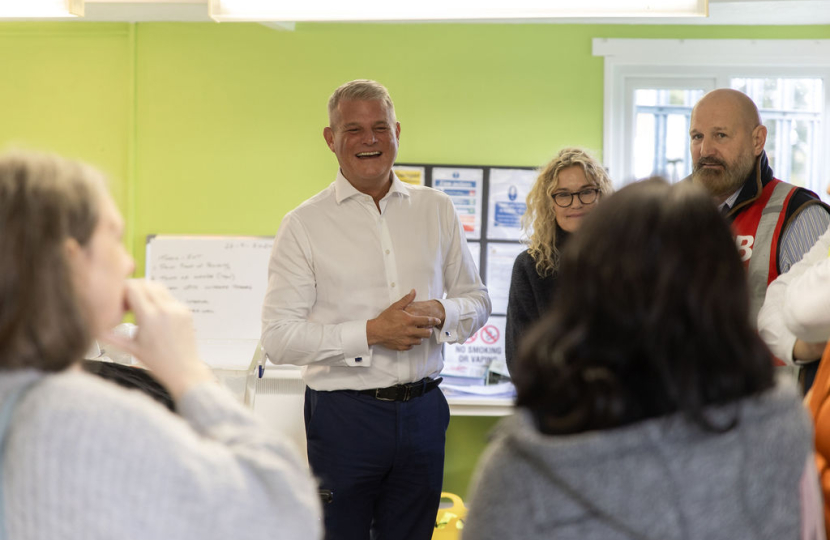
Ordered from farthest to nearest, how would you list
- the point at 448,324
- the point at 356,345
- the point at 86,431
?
the point at 448,324
the point at 356,345
the point at 86,431

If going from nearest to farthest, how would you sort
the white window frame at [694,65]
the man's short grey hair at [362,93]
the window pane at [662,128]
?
the man's short grey hair at [362,93] → the white window frame at [694,65] → the window pane at [662,128]

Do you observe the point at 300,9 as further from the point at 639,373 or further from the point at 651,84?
the point at 651,84

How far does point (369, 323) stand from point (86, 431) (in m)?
1.56

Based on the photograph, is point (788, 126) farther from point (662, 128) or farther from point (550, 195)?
point (550, 195)

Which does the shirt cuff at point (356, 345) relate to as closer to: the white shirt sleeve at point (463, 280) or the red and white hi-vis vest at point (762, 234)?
the white shirt sleeve at point (463, 280)

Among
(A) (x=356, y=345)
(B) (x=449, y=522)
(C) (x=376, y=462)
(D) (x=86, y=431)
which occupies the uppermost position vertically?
(D) (x=86, y=431)

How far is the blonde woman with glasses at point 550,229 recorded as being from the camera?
2645mm

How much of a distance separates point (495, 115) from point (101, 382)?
350cm

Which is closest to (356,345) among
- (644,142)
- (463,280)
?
(463,280)

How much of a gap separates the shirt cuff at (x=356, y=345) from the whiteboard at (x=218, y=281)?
184 centimetres

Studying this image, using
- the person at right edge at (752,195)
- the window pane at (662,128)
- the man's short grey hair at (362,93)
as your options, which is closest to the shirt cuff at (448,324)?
the man's short grey hair at (362,93)

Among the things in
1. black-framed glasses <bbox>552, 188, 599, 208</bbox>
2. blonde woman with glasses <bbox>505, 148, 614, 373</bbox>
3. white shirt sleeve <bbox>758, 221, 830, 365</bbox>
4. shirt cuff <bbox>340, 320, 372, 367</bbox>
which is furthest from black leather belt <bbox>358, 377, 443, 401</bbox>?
white shirt sleeve <bbox>758, 221, 830, 365</bbox>

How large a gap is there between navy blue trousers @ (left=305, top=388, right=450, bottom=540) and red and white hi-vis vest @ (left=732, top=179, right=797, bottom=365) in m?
1.04

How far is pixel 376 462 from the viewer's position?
244 cm
